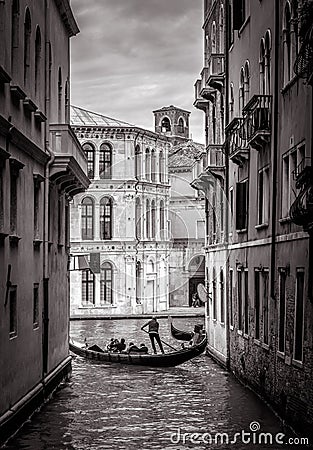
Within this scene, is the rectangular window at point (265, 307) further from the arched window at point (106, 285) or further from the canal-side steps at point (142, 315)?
the arched window at point (106, 285)

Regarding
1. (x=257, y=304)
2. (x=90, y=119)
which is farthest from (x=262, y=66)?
(x=90, y=119)

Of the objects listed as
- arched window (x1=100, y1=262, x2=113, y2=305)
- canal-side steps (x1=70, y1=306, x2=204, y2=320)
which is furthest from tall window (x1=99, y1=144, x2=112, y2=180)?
canal-side steps (x1=70, y1=306, x2=204, y2=320)

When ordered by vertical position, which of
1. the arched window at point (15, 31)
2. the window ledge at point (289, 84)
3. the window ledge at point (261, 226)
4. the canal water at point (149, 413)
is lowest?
the canal water at point (149, 413)

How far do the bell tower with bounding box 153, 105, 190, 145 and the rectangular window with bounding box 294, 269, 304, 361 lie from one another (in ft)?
175

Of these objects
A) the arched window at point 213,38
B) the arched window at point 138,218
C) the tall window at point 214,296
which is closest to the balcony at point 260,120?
the arched window at point 213,38

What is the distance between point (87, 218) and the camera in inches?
1841

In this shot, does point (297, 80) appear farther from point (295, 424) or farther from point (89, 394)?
point (89, 394)

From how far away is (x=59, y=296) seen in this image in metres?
20.2

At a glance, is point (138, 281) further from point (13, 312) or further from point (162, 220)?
point (13, 312)

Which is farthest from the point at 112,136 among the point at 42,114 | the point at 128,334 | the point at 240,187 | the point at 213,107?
the point at 42,114

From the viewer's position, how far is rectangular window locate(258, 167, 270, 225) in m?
17.3

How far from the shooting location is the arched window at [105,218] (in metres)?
46.8

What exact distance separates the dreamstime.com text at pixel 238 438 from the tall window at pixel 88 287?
103ft

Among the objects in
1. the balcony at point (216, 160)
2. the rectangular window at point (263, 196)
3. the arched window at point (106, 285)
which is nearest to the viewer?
the rectangular window at point (263, 196)
